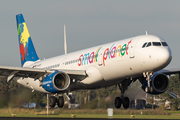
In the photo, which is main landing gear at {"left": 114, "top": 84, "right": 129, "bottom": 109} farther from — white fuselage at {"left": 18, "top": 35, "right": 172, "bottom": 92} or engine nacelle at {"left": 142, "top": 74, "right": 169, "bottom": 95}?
Result: white fuselage at {"left": 18, "top": 35, "right": 172, "bottom": 92}

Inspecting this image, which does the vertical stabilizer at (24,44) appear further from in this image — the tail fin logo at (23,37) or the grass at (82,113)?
the grass at (82,113)

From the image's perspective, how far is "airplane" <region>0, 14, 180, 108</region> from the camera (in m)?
27.3

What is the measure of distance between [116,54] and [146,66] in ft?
9.96

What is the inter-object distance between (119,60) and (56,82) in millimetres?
6619

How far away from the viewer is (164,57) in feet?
86.4

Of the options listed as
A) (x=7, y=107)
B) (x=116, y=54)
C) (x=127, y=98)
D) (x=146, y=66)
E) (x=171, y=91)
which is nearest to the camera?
(x=146, y=66)

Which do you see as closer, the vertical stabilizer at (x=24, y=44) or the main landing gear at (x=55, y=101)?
the main landing gear at (x=55, y=101)

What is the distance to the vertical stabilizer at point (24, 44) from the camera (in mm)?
45312

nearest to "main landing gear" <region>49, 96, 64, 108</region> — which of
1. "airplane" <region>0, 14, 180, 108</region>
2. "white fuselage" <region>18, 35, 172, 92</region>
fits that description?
"airplane" <region>0, 14, 180, 108</region>

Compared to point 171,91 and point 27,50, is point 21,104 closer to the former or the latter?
Answer: point 27,50

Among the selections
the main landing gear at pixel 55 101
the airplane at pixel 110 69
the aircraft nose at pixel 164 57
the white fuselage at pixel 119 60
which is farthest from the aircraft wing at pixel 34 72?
the aircraft nose at pixel 164 57

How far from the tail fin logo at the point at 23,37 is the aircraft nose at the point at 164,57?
923 inches

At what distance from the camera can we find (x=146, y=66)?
27.5 metres

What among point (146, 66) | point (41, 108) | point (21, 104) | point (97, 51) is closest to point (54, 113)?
point (41, 108)
